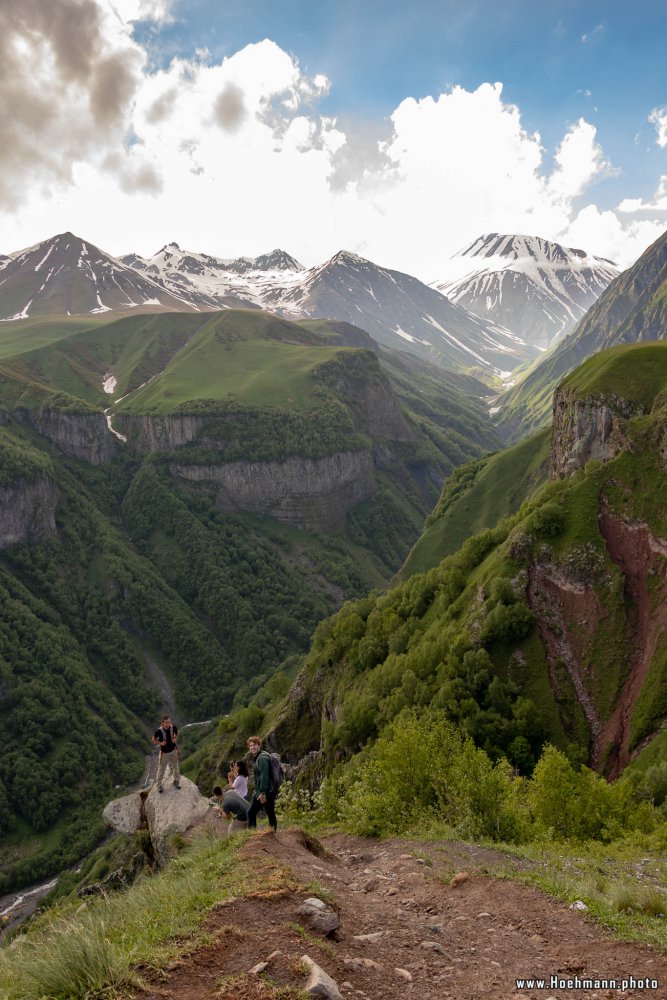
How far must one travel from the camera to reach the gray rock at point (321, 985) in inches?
357

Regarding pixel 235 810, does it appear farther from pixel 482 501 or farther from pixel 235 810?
pixel 482 501

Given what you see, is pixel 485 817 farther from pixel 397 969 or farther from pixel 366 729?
pixel 366 729

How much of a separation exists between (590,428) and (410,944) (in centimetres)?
9226

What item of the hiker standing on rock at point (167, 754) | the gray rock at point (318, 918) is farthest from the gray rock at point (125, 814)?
the gray rock at point (318, 918)

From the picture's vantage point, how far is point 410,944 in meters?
12.3

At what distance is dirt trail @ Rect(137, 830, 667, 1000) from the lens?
9930 millimetres

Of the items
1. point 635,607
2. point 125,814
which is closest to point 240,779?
point 125,814

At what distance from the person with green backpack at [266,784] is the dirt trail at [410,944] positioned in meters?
2.87

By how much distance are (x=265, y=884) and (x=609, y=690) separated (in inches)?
1874

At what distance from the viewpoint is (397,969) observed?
36.0 ft

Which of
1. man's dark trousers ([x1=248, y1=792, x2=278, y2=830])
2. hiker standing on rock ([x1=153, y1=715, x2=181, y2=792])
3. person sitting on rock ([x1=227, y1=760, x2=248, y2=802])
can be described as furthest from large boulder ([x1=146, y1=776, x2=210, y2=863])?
man's dark trousers ([x1=248, y1=792, x2=278, y2=830])

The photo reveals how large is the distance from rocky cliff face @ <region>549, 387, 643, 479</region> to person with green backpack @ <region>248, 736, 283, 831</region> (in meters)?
74.4

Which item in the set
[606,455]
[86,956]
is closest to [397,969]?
[86,956]

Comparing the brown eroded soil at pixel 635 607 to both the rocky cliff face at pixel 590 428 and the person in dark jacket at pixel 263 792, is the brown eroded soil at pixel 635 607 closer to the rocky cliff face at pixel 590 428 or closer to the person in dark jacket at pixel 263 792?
the rocky cliff face at pixel 590 428
